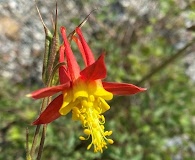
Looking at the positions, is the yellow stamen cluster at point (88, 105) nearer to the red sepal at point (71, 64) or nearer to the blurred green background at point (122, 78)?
the red sepal at point (71, 64)

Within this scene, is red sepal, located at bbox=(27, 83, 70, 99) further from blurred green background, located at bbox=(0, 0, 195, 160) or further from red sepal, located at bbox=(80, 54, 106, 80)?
blurred green background, located at bbox=(0, 0, 195, 160)

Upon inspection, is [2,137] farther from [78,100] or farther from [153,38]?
[78,100]

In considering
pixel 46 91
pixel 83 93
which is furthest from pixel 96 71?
pixel 46 91

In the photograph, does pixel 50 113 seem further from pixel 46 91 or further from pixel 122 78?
pixel 122 78

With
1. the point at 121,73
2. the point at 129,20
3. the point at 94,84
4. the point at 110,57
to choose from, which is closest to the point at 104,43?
the point at 110,57

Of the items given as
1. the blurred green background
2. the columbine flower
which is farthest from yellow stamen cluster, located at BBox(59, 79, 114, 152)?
the blurred green background

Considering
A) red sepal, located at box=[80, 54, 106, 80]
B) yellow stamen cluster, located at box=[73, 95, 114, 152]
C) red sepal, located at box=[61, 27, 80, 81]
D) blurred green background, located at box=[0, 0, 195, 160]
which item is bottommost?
yellow stamen cluster, located at box=[73, 95, 114, 152]

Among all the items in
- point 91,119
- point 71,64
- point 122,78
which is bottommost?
point 91,119
